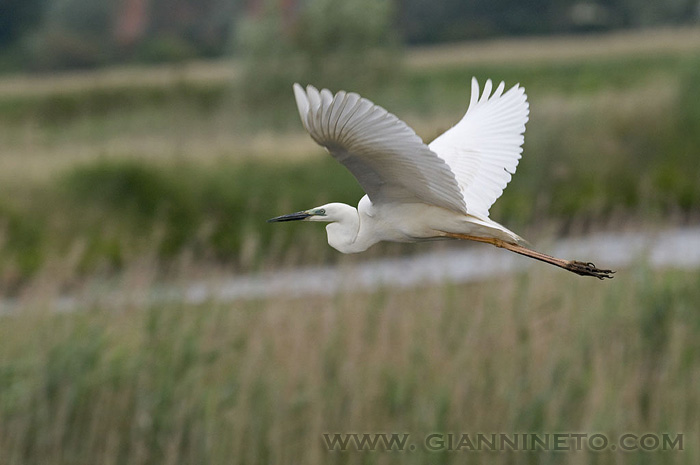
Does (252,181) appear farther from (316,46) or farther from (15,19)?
(15,19)

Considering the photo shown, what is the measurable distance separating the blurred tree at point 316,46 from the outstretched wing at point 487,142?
48.9 ft

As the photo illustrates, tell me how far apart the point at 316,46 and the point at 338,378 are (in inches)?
527

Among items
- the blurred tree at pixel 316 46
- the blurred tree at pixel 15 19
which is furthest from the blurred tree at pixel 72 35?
the blurred tree at pixel 316 46

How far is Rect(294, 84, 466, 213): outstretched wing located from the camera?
4.01 ft

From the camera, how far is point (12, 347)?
5.13 meters

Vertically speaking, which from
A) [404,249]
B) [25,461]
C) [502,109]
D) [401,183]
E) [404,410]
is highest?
[404,249]

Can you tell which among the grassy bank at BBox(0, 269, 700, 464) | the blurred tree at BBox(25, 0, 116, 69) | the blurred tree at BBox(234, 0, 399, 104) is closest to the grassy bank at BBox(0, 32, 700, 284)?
the blurred tree at BBox(234, 0, 399, 104)

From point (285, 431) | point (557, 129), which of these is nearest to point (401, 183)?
point (285, 431)

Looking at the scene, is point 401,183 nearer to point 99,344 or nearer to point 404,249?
point 99,344

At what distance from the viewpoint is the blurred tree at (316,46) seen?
55.6 feet

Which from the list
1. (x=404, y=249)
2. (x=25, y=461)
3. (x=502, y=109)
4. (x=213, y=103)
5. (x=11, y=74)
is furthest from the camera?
(x=11, y=74)

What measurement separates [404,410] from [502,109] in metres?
3.09

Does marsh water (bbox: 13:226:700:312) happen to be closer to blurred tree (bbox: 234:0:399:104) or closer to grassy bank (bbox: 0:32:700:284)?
grassy bank (bbox: 0:32:700:284)

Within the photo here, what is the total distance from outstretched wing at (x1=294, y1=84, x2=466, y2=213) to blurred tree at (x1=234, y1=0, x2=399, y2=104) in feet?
50.8
